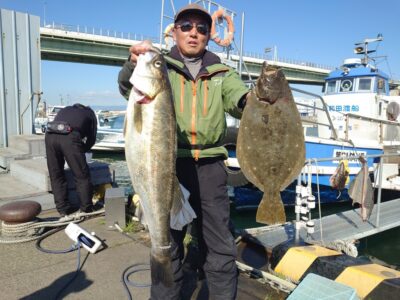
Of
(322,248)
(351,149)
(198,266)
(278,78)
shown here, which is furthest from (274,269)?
(351,149)

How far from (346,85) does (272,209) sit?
1504cm

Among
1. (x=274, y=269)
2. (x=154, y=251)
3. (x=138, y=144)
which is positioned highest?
(x=138, y=144)

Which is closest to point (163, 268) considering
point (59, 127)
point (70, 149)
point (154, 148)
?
point (154, 148)

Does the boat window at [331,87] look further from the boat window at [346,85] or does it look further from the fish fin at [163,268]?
the fish fin at [163,268]

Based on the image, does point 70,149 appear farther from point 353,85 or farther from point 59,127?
point 353,85

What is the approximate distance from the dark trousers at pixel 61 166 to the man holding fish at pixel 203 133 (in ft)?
10.9

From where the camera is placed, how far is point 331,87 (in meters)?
16.6

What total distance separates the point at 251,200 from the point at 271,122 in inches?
403

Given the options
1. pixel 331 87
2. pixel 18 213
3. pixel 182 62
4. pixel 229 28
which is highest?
pixel 229 28

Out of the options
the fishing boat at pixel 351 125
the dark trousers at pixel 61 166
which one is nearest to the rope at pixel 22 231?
the dark trousers at pixel 61 166

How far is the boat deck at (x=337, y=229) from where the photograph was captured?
5.94 metres

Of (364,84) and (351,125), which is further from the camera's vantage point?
(364,84)

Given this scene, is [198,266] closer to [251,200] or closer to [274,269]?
[274,269]

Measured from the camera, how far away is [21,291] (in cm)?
377
